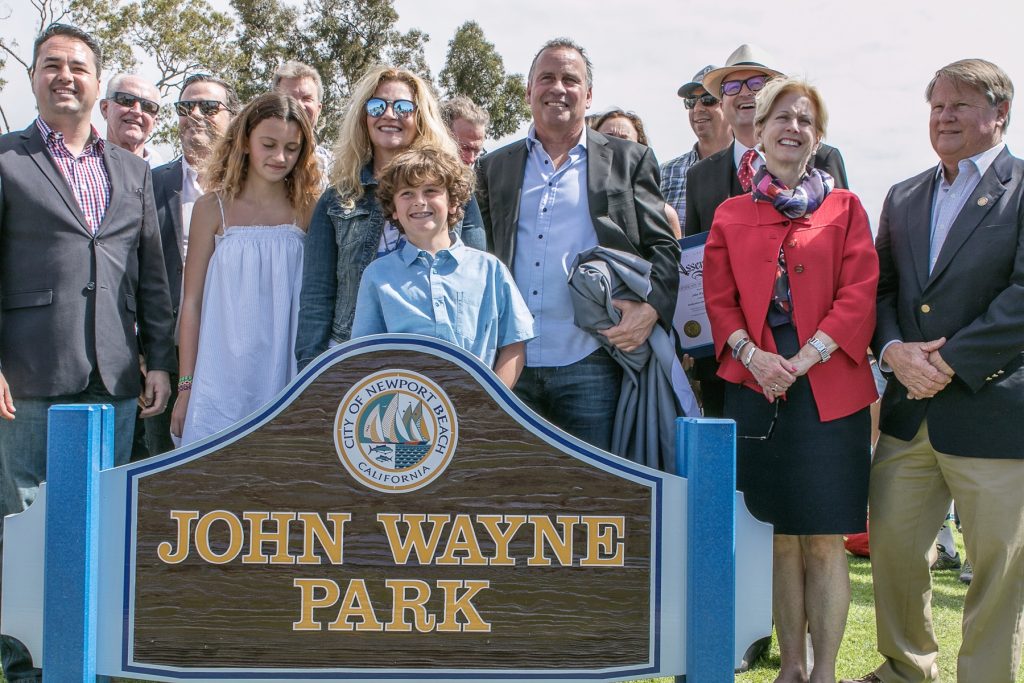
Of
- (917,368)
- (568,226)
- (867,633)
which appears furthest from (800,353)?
(867,633)

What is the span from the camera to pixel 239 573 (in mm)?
2609

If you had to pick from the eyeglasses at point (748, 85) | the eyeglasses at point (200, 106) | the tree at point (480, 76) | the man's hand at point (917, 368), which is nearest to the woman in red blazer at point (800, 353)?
the man's hand at point (917, 368)

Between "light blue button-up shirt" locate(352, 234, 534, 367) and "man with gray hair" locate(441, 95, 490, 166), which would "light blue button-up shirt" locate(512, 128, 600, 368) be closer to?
"light blue button-up shirt" locate(352, 234, 534, 367)

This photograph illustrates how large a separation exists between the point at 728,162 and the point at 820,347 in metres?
1.26

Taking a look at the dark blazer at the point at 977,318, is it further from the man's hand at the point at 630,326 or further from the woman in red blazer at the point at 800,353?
the man's hand at the point at 630,326

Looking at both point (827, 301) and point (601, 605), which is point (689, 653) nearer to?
point (601, 605)

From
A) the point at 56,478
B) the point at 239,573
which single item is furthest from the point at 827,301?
the point at 56,478

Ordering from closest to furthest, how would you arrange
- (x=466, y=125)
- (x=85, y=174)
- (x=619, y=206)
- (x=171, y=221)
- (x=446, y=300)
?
(x=446, y=300), (x=619, y=206), (x=85, y=174), (x=171, y=221), (x=466, y=125)

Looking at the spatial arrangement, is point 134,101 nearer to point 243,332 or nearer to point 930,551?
point 243,332

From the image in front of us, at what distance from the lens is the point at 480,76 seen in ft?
97.0

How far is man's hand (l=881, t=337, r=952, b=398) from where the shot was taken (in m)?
3.55

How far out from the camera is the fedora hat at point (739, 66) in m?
4.56

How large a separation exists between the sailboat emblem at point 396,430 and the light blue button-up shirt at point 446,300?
1.65 ft

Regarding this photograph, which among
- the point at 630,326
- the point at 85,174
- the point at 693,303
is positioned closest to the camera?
the point at 630,326
